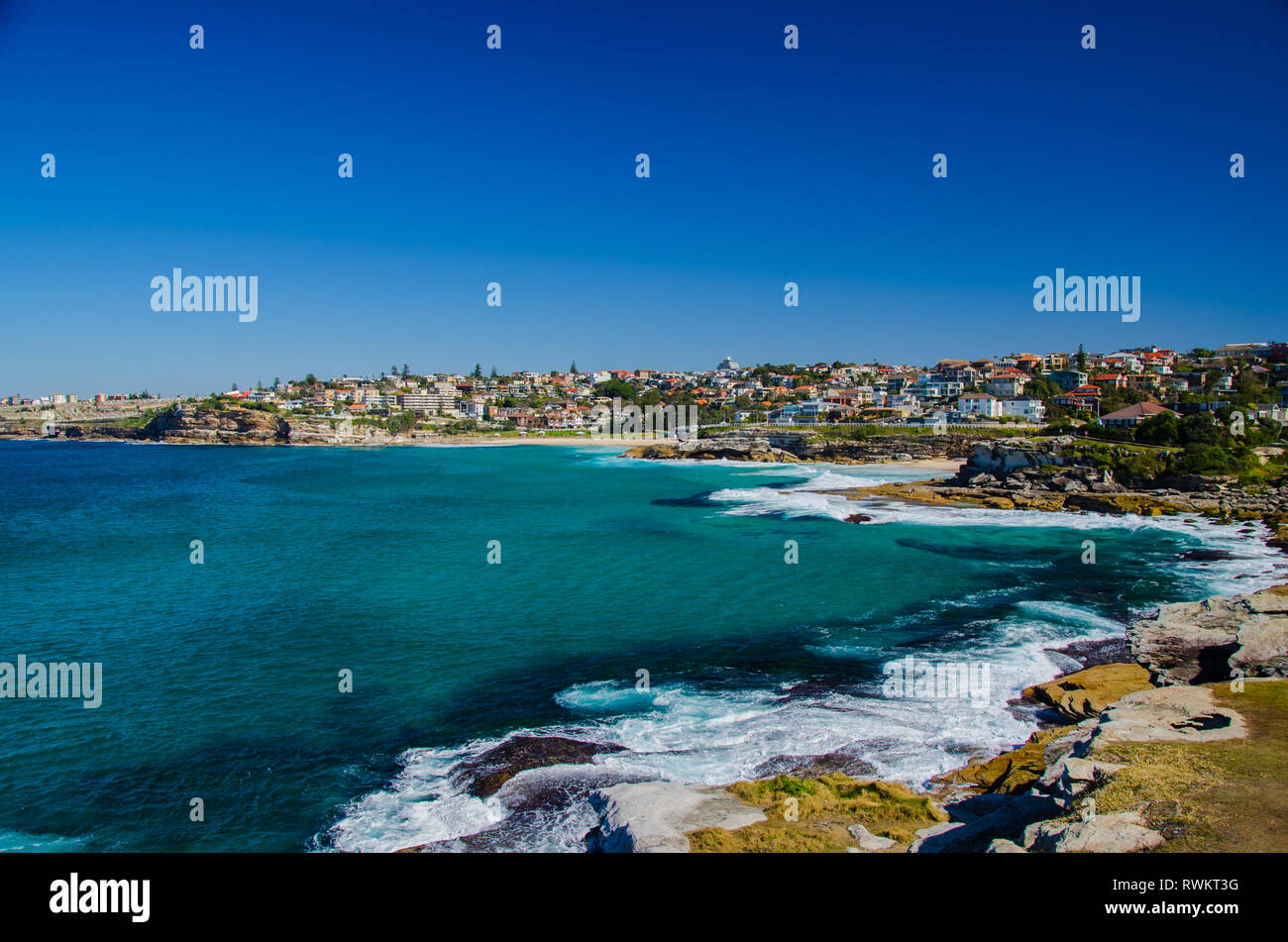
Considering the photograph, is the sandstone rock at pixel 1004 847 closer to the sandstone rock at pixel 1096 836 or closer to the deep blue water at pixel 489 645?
the sandstone rock at pixel 1096 836

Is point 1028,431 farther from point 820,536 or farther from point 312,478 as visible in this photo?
point 312,478

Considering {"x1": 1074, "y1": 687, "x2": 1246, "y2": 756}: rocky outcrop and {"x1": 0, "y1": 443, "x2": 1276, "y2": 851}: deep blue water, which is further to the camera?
{"x1": 0, "y1": 443, "x2": 1276, "y2": 851}: deep blue water

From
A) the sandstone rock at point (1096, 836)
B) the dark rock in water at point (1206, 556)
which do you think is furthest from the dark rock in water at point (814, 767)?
the dark rock in water at point (1206, 556)

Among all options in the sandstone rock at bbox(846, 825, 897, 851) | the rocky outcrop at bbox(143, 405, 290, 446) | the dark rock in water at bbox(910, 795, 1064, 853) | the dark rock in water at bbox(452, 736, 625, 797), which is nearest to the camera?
the dark rock in water at bbox(910, 795, 1064, 853)

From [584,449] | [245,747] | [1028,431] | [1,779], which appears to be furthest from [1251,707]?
[584,449]

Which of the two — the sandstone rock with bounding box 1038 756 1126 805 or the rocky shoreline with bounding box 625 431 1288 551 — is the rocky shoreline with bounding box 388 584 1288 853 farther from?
the rocky shoreline with bounding box 625 431 1288 551

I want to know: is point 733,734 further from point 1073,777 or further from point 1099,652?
point 1099,652

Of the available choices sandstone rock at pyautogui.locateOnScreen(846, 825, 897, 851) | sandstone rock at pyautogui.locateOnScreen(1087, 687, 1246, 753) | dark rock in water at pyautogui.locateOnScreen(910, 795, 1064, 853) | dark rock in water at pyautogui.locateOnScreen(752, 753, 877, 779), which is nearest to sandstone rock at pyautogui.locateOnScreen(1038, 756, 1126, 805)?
dark rock in water at pyautogui.locateOnScreen(910, 795, 1064, 853)
